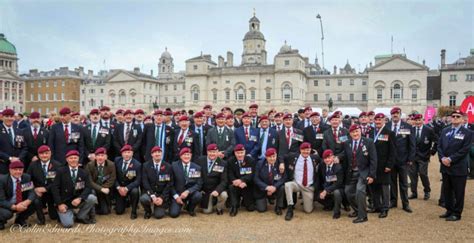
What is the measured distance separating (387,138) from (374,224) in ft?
6.17

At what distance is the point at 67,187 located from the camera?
756 cm

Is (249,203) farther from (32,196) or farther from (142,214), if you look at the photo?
(32,196)

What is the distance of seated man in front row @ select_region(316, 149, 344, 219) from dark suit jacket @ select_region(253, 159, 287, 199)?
87 centimetres

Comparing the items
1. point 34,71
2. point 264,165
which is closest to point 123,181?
point 264,165

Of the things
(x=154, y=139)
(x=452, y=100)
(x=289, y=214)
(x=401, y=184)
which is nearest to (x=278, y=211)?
(x=289, y=214)

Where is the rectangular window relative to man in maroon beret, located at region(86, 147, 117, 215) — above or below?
above

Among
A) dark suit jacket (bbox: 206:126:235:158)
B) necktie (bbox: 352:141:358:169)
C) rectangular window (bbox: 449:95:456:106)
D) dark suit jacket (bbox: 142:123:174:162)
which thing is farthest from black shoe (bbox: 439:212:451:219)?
rectangular window (bbox: 449:95:456:106)

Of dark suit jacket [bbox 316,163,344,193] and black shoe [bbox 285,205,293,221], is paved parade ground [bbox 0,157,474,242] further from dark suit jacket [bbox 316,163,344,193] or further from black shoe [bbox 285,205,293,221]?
dark suit jacket [bbox 316,163,344,193]

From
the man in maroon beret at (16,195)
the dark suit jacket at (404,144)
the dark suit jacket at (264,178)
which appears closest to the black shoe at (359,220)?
the dark suit jacket at (264,178)

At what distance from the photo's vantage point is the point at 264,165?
28.6 ft

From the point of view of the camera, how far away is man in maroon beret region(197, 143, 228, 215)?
8.46 metres

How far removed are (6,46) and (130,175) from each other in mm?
99761

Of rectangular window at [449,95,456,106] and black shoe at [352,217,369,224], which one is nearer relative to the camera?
black shoe at [352,217,369,224]

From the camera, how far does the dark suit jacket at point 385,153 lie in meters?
8.10
